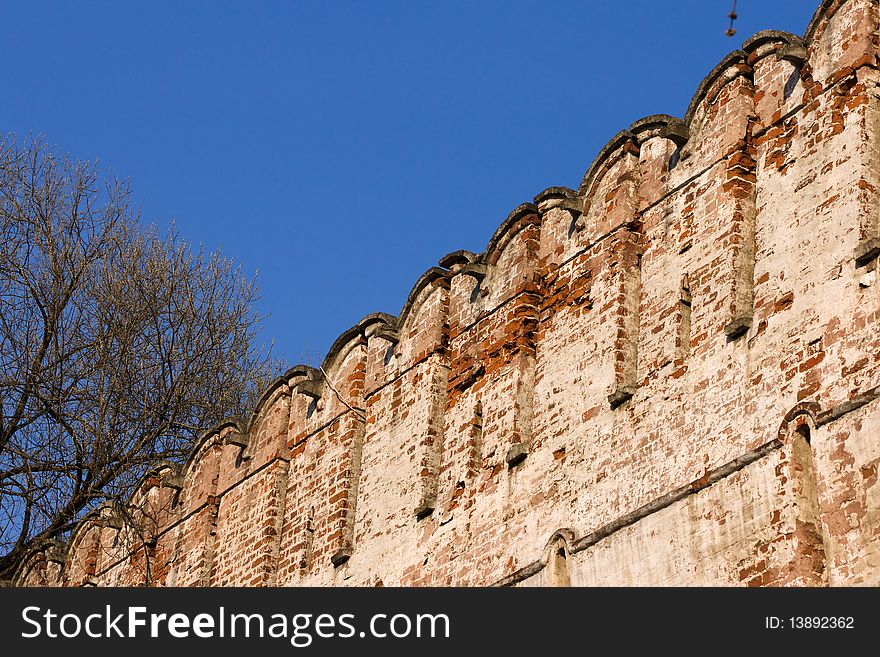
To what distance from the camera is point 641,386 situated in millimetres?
13047

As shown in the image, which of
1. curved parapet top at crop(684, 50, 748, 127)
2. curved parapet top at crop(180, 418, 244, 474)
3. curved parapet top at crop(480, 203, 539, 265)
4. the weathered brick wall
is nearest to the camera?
the weathered brick wall

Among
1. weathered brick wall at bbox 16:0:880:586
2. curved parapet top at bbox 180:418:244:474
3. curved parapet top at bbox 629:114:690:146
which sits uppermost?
curved parapet top at bbox 629:114:690:146

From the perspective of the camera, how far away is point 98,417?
21.4m

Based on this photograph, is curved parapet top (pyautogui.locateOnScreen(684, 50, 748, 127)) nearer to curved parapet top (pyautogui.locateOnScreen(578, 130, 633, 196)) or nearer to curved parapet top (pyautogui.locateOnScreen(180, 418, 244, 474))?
curved parapet top (pyautogui.locateOnScreen(578, 130, 633, 196))

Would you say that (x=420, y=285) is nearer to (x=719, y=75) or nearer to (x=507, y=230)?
(x=507, y=230)

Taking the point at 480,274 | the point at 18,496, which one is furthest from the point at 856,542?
the point at 18,496

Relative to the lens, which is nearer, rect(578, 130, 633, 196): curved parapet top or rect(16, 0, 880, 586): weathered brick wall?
rect(16, 0, 880, 586): weathered brick wall

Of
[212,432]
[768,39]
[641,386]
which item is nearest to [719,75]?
[768,39]

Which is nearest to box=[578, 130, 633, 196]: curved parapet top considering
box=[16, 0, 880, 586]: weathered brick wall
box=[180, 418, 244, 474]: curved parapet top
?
box=[16, 0, 880, 586]: weathered brick wall

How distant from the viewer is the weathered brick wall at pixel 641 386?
11.5m

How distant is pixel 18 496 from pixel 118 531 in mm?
2110

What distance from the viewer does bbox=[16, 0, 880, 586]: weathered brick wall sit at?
11516 mm

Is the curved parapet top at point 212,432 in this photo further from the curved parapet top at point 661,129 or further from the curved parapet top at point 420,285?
the curved parapet top at point 661,129

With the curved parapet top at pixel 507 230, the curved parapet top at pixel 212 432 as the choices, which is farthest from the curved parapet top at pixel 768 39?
the curved parapet top at pixel 212 432
